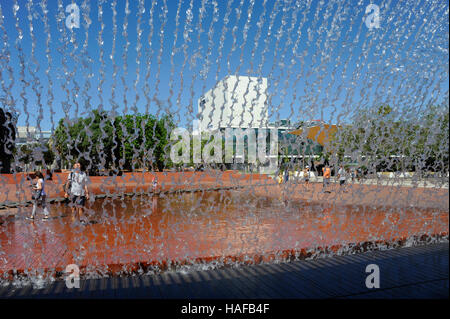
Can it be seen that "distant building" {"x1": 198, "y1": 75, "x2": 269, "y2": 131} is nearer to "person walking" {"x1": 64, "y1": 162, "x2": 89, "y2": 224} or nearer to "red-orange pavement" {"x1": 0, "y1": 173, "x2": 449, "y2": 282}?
"red-orange pavement" {"x1": 0, "y1": 173, "x2": 449, "y2": 282}

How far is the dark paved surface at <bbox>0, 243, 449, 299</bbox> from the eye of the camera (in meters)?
3.68

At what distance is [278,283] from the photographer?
404 cm

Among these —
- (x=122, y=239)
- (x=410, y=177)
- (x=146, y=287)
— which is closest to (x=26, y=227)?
(x=122, y=239)

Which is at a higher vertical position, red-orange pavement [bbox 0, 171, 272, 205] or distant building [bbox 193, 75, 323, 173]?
distant building [bbox 193, 75, 323, 173]

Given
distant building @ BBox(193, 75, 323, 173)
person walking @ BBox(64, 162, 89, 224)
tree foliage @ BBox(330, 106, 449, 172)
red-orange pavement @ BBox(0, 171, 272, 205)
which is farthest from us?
person walking @ BBox(64, 162, 89, 224)

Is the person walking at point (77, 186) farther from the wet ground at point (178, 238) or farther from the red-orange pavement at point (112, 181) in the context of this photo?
the wet ground at point (178, 238)

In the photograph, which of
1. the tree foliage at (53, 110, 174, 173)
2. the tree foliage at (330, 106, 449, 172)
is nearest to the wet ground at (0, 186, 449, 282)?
the tree foliage at (330, 106, 449, 172)

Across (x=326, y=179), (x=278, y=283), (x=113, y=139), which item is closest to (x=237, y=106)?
(x=113, y=139)

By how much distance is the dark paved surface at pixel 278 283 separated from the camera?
368 centimetres

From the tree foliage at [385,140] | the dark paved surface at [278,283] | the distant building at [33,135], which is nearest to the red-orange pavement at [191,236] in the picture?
the dark paved surface at [278,283]

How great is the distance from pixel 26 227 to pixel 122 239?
308 cm

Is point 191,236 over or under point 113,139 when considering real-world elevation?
under

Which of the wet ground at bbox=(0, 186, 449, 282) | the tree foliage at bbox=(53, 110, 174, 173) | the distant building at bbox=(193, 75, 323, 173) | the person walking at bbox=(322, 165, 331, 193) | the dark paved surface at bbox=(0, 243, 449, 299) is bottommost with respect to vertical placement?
the wet ground at bbox=(0, 186, 449, 282)

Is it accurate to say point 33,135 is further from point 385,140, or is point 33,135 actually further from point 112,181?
point 385,140
